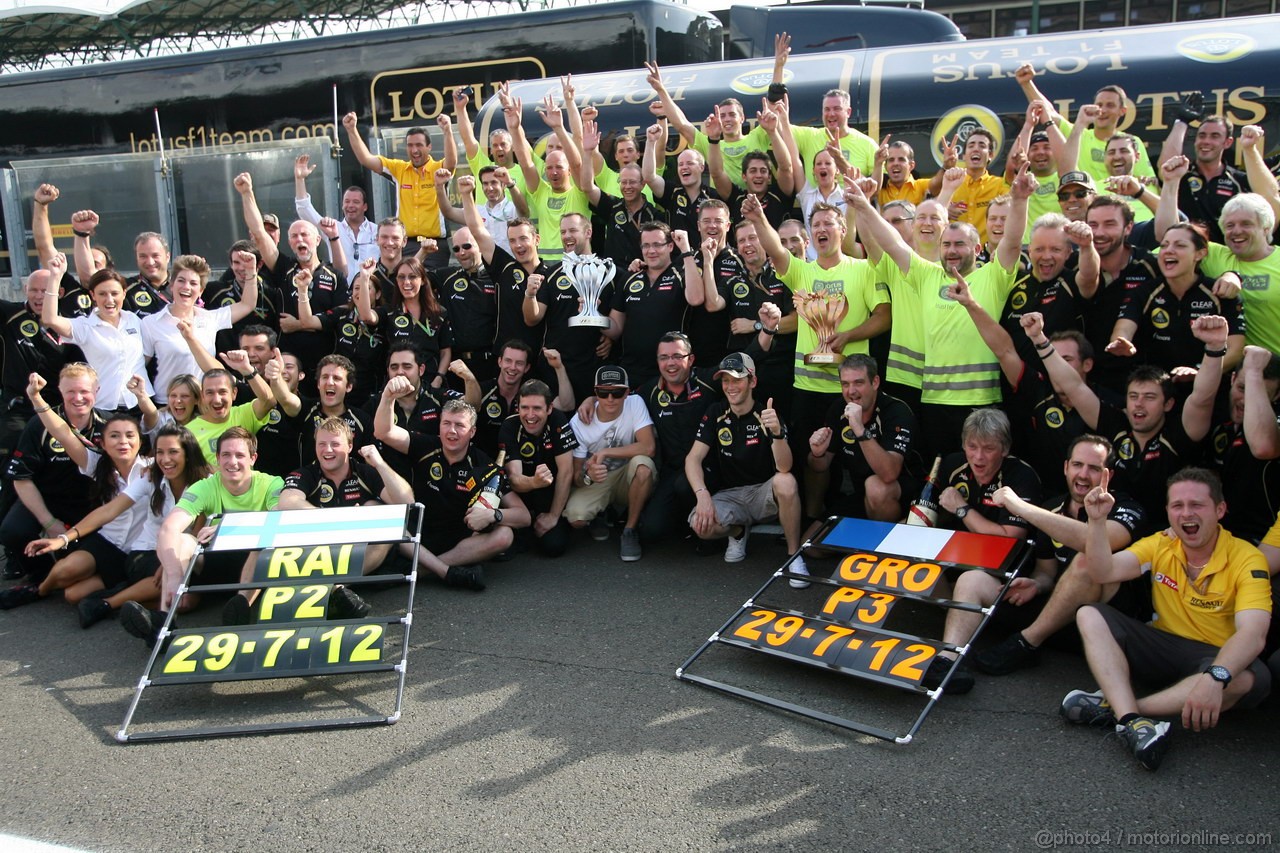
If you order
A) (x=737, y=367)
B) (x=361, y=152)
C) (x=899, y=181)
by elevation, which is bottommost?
(x=737, y=367)

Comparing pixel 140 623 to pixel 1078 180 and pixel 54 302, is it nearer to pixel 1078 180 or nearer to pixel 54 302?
pixel 54 302

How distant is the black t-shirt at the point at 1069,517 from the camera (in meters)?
4.77

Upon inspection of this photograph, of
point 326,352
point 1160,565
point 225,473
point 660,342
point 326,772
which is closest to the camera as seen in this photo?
point 326,772

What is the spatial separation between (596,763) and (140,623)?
2.71m

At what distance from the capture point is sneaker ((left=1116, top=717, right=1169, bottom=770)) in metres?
3.79

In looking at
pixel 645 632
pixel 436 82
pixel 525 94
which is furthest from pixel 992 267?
pixel 436 82

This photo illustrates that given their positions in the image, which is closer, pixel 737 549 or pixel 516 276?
pixel 737 549

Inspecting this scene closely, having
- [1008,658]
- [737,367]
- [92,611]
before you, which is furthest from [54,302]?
[1008,658]

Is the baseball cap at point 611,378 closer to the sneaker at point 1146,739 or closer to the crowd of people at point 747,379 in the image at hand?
the crowd of people at point 747,379

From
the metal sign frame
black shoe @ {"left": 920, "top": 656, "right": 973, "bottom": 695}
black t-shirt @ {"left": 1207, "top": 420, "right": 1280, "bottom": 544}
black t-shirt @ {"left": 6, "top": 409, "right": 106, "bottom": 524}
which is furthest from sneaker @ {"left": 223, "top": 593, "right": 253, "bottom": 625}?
black t-shirt @ {"left": 1207, "top": 420, "right": 1280, "bottom": 544}

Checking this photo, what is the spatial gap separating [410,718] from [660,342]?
126 inches

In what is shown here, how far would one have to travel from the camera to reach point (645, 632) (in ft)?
17.4

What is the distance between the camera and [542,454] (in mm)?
6699

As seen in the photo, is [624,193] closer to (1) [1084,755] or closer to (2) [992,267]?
(2) [992,267]
